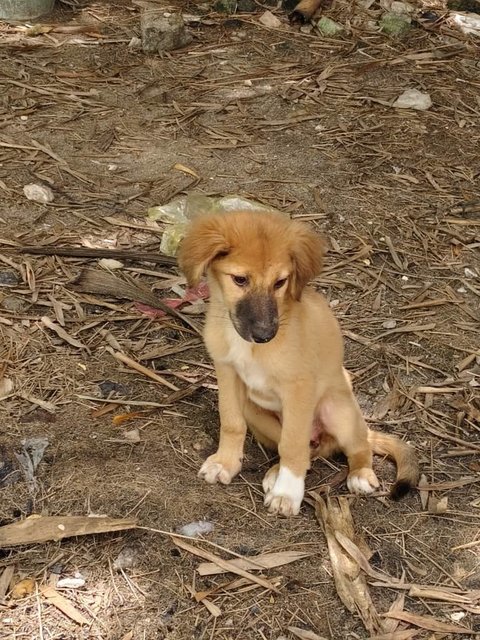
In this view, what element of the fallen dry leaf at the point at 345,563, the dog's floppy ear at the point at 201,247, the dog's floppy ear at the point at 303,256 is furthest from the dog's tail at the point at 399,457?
the dog's floppy ear at the point at 201,247

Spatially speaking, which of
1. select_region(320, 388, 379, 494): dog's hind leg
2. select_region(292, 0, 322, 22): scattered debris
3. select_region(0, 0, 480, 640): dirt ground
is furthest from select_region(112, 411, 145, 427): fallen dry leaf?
select_region(292, 0, 322, 22): scattered debris

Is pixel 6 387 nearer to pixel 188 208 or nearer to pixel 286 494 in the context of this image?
pixel 286 494

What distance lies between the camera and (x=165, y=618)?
3.13m

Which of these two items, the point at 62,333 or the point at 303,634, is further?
the point at 62,333

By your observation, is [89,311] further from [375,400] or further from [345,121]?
[345,121]

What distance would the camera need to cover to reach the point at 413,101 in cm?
718

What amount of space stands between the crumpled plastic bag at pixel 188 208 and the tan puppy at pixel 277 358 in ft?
5.88

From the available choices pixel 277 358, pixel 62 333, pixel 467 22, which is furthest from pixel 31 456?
pixel 467 22

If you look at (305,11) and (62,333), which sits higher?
(305,11)

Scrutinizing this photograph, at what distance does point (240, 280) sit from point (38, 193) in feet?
9.09

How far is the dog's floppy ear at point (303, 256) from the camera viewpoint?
134 inches

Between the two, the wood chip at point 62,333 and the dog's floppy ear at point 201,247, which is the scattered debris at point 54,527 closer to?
the dog's floppy ear at point 201,247

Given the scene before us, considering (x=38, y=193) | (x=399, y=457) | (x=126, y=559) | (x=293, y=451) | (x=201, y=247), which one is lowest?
(x=38, y=193)

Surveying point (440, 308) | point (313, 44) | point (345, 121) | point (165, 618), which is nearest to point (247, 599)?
point (165, 618)
